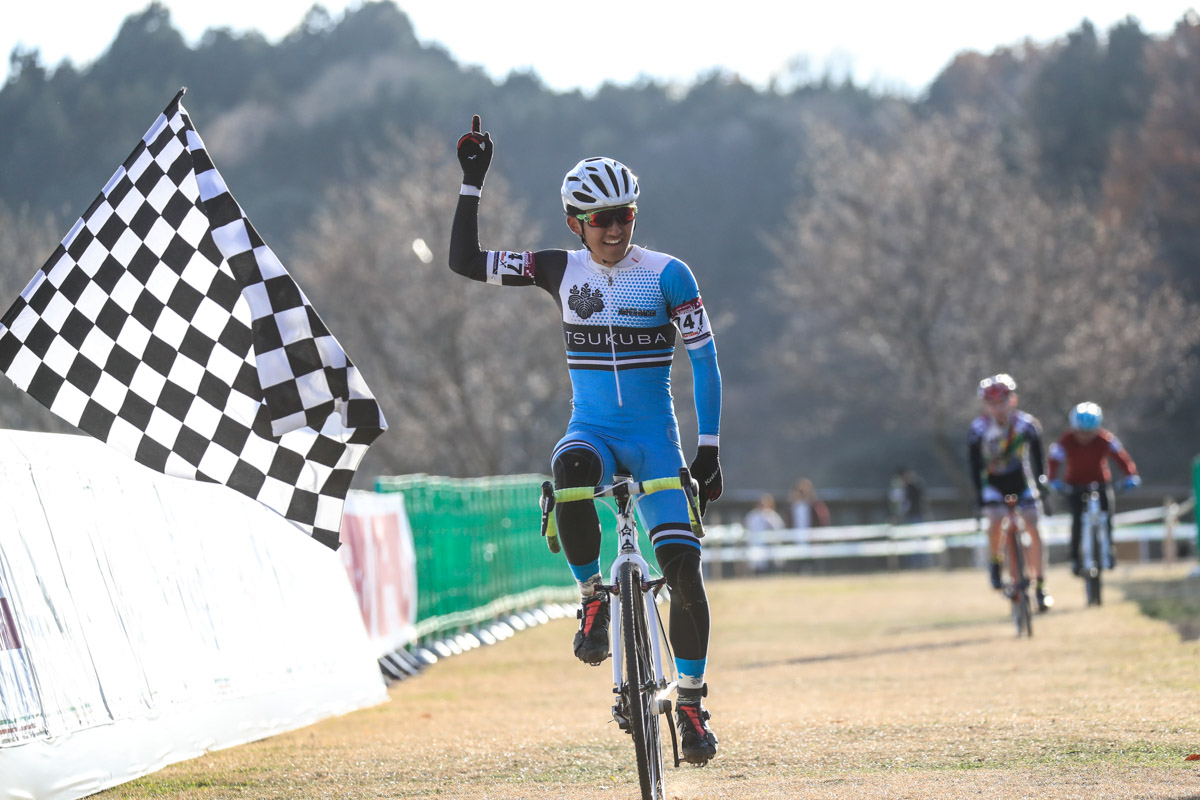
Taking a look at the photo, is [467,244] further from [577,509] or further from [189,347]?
[189,347]

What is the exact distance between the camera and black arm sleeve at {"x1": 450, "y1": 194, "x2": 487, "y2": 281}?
658 cm

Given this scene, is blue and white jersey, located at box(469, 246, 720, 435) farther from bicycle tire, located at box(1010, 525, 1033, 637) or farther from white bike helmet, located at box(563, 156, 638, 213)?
bicycle tire, located at box(1010, 525, 1033, 637)

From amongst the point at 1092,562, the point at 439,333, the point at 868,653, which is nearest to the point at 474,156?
the point at 868,653

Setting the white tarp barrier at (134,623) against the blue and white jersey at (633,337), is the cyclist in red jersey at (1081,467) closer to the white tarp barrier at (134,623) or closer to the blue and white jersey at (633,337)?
the white tarp barrier at (134,623)

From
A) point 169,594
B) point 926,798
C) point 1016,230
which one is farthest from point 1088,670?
point 1016,230

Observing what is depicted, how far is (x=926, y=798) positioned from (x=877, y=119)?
256 feet

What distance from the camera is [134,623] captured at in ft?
25.6

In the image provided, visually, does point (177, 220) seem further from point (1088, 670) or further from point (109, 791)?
point (1088, 670)

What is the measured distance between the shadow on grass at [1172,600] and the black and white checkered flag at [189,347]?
8266mm

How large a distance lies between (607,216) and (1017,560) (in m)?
9.20

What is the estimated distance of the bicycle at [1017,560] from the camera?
1464 centimetres

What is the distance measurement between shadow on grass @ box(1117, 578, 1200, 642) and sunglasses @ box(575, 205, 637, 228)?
869 cm

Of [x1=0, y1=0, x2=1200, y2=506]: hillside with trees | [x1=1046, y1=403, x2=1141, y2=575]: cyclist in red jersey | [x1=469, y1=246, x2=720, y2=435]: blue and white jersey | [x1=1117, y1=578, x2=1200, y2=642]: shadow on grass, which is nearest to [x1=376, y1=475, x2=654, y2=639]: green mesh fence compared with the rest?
[x1=1046, y1=403, x2=1141, y2=575]: cyclist in red jersey

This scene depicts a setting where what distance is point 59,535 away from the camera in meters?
7.32
